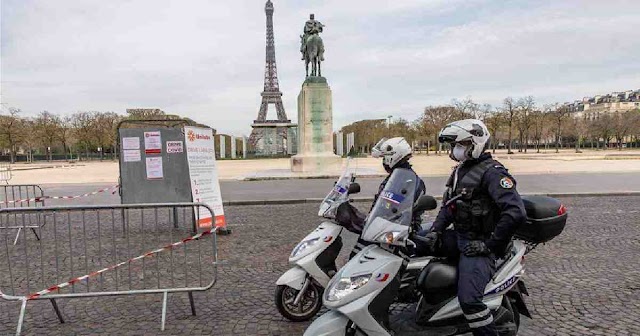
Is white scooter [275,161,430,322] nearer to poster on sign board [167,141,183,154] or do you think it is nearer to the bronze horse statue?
poster on sign board [167,141,183,154]

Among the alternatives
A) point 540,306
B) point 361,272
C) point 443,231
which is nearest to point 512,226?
point 443,231


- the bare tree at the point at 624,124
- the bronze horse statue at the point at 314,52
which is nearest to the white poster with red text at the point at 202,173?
the bronze horse statue at the point at 314,52

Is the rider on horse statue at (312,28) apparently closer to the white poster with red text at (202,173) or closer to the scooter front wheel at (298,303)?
the white poster with red text at (202,173)

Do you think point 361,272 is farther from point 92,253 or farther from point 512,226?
point 92,253

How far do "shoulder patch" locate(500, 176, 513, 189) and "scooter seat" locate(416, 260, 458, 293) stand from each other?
695 mm

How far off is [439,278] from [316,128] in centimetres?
2235

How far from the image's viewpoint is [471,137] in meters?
3.19

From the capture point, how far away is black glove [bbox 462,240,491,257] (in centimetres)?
301

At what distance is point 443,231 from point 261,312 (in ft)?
6.80

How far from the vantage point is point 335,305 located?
2912 millimetres

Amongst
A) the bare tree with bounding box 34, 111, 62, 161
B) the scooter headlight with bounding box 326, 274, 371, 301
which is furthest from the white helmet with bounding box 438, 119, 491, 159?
the bare tree with bounding box 34, 111, 62, 161

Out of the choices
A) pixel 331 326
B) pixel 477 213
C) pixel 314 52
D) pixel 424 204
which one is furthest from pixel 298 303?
pixel 314 52

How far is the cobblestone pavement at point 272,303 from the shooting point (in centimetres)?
417

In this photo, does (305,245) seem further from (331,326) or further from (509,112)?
(509,112)
